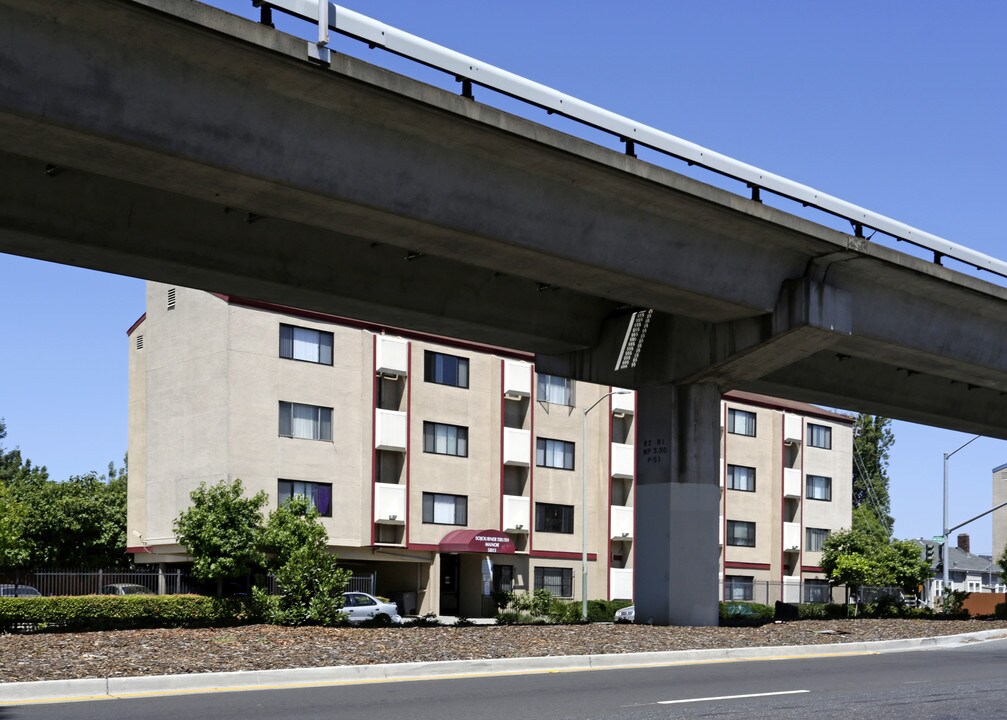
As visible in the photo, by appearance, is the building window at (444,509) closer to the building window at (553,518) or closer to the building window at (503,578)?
the building window at (503,578)

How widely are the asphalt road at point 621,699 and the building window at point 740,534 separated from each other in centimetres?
5559

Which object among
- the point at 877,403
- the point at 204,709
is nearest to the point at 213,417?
the point at 877,403

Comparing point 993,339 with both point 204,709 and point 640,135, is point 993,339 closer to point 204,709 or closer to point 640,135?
point 640,135

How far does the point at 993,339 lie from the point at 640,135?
15.5 m

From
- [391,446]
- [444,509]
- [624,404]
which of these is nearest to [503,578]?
[444,509]

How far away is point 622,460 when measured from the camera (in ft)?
221

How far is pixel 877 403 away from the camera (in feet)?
125

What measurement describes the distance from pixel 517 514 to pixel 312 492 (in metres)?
11.5

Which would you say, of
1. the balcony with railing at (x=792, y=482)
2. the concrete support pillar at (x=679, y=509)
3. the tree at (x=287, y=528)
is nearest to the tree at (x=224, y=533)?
the tree at (x=287, y=528)

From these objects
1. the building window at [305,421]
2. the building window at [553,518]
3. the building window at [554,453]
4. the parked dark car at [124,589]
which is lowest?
the parked dark car at [124,589]

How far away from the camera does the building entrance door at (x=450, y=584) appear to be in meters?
61.4

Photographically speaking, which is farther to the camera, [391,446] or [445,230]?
[391,446]

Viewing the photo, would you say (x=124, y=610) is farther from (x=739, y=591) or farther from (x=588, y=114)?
(x=739, y=591)

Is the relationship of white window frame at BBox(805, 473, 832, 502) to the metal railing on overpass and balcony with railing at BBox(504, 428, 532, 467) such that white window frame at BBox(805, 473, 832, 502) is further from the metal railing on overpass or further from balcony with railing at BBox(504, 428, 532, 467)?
the metal railing on overpass
